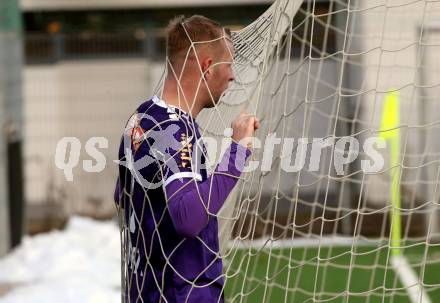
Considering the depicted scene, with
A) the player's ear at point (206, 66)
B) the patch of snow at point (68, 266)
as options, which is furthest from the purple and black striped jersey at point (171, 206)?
the patch of snow at point (68, 266)

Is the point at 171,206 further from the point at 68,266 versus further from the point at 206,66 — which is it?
the point at 68,266

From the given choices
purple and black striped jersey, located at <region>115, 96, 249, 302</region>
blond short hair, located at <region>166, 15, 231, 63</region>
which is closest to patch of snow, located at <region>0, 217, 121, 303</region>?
purple and black striped jersey, located at <region>115, 96, 249, 302</region>

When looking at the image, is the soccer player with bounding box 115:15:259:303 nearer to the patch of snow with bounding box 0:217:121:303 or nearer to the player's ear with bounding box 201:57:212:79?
the player's ear with bounding box 201:57:212:79

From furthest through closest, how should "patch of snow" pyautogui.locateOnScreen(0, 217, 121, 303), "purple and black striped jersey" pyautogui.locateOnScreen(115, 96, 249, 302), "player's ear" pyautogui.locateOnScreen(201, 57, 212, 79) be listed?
"patch of snow" pyautogui.locateOnScreen(0, 217, 121, 303)
"player's ear" pyautogui.locateOnScreen(201, 57, 212, 79)
"purple and black striped jersey" pyautogui.locateOnScreen(115, 96, 249, 302)

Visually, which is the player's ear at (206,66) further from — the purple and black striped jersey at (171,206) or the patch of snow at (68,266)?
the patch of snow at (68,266)

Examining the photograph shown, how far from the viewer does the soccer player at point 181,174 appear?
1950mm

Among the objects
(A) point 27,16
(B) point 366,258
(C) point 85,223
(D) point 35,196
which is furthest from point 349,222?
(A) point 27,16

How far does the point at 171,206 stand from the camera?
1914mm

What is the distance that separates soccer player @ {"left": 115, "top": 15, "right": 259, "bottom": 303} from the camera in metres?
1.95

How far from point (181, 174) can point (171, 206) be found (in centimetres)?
8

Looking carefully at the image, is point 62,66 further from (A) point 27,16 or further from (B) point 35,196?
(A) point 27,16

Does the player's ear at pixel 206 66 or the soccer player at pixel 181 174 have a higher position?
the player's ear at pixel 206 66

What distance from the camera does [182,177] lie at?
1938 mm

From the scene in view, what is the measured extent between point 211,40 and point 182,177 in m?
0.42
